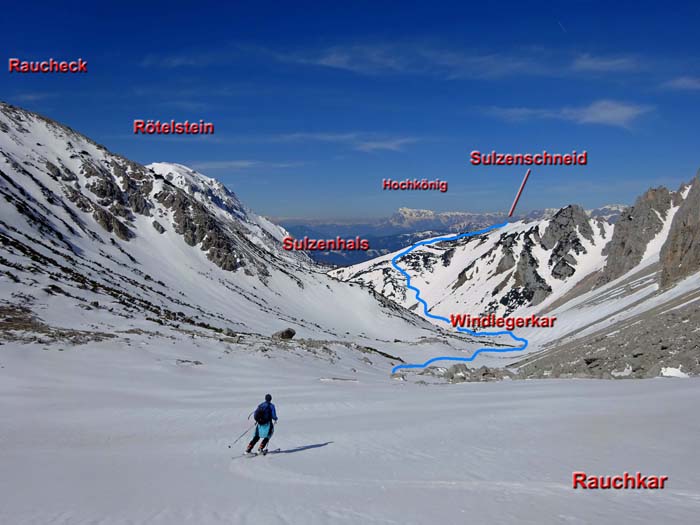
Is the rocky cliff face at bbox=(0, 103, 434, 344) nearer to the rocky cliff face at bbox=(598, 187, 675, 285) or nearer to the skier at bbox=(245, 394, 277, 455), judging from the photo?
the skier at bbox=(245, 394, 277, 455)

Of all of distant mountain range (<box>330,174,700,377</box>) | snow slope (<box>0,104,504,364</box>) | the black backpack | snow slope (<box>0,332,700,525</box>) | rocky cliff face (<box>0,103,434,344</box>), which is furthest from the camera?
snow slope (<box>0,104,504,364</box>)

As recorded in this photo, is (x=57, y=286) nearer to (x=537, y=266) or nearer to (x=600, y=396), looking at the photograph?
(x=600, y=396)

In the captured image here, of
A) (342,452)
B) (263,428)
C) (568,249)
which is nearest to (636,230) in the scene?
(568,249)

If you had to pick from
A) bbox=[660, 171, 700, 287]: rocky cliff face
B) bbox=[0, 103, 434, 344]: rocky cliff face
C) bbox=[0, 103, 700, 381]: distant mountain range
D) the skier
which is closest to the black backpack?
the skier

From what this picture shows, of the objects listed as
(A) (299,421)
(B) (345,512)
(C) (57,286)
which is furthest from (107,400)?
(C) (57,286)

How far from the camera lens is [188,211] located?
122500 mm

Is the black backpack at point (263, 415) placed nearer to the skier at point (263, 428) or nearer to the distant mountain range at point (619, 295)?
the skier at point (263, 428)

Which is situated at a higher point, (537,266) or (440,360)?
(537,266)

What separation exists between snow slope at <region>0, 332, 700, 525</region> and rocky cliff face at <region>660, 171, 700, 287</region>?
52504mm

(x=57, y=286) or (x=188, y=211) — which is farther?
(x=188, y=211)

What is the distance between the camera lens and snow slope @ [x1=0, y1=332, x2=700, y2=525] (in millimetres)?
9547

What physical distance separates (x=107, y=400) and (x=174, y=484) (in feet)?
48.2

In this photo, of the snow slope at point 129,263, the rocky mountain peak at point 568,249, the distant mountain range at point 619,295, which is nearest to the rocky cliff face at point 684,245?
the distant mountain range at point 619,295

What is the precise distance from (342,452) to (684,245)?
7316 centimetres
